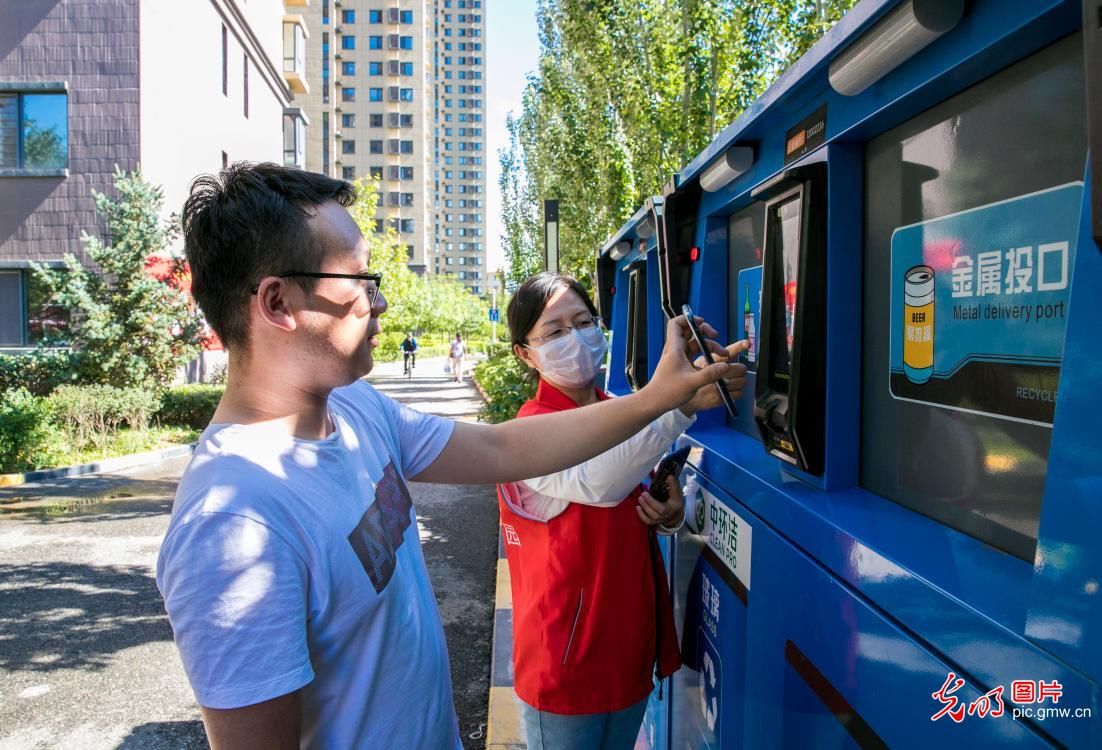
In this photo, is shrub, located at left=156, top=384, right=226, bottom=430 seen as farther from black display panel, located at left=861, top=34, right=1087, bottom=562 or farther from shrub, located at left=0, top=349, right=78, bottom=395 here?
black display panel, located at left=861, top=34, right=1087, bottom=562

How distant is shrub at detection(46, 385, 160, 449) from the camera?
42.0ft

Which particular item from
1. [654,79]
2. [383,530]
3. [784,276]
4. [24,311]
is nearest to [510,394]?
[654,79]

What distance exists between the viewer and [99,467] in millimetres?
11758

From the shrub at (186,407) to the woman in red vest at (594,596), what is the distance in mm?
14755

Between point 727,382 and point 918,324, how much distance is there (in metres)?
0.47

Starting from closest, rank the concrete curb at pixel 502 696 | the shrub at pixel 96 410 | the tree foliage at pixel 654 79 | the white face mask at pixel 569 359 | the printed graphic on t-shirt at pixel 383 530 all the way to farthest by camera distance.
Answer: the printed graphic on t-shirt at pixel 383 530, the white face mask at pixel 569 359, the concrete curb at pixel 502 696, the tree foliage at pixel 654 79, the shrub at pixel 96 410

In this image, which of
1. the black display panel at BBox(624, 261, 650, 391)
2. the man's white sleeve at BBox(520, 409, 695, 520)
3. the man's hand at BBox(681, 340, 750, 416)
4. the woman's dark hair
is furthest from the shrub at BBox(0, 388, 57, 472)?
the man's hand at BBox(681, 340, 750, 416)

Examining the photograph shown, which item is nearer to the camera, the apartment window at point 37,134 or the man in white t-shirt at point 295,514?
the man in white t-shirt at point 295,514

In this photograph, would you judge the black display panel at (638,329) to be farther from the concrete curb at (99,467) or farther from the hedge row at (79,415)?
the hedge row at (79,415)

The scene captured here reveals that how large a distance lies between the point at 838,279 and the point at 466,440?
909 millimetres

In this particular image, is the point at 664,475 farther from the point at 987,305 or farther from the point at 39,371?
the point at 39,371

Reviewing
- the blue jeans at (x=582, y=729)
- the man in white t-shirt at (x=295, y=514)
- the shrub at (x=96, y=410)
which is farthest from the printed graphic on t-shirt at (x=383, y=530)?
the shrub at (x=96, y=410)

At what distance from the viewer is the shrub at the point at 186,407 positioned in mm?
15578

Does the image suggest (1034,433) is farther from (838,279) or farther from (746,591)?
(746,591)
